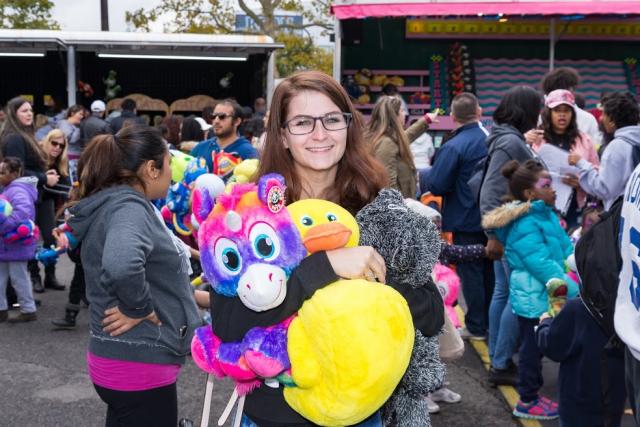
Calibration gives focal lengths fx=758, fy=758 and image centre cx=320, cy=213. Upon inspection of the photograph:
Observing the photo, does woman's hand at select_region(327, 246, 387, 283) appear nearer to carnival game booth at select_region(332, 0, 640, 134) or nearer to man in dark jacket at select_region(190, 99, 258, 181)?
man in dark jacket at select_region(190, 99, 258, 181)

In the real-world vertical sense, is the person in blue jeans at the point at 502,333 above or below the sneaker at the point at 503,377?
above

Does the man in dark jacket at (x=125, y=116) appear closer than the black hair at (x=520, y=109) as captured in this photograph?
No

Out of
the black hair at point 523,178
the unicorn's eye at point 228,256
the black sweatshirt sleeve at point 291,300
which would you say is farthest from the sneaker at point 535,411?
the unicorn's eye at point 228,256

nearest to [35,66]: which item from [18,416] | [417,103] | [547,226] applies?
[417,103]

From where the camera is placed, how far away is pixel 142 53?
14352 millimetres

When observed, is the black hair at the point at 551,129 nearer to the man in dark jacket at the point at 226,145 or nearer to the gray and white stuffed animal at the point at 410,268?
the man in dark jacket at the point at 226,145

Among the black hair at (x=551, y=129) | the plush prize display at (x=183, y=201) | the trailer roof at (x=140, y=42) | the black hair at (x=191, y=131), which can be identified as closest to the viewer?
the plush prize display at (x=183, y=201)

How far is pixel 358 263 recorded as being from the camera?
200cm

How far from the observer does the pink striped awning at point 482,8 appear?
11.7 metres

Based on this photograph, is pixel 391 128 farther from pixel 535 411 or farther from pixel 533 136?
pixel 535 411

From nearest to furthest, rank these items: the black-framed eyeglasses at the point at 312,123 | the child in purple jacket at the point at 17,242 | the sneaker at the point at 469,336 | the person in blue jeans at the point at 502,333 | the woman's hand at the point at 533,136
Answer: the black-framed eyeglasses at the point at 312,123
the person in blue jeans at the point at 502,333
the woman's hand at the point at 533,136
the sneaker at the point at 469,336
the child in purple jacket at the point at 17,242

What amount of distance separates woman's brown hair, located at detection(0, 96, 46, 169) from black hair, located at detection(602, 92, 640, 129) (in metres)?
5.40

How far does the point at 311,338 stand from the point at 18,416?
3501mm

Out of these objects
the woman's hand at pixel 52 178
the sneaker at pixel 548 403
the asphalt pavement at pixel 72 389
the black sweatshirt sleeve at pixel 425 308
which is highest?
the black sweatshirt sleeve at pixel 425 308
